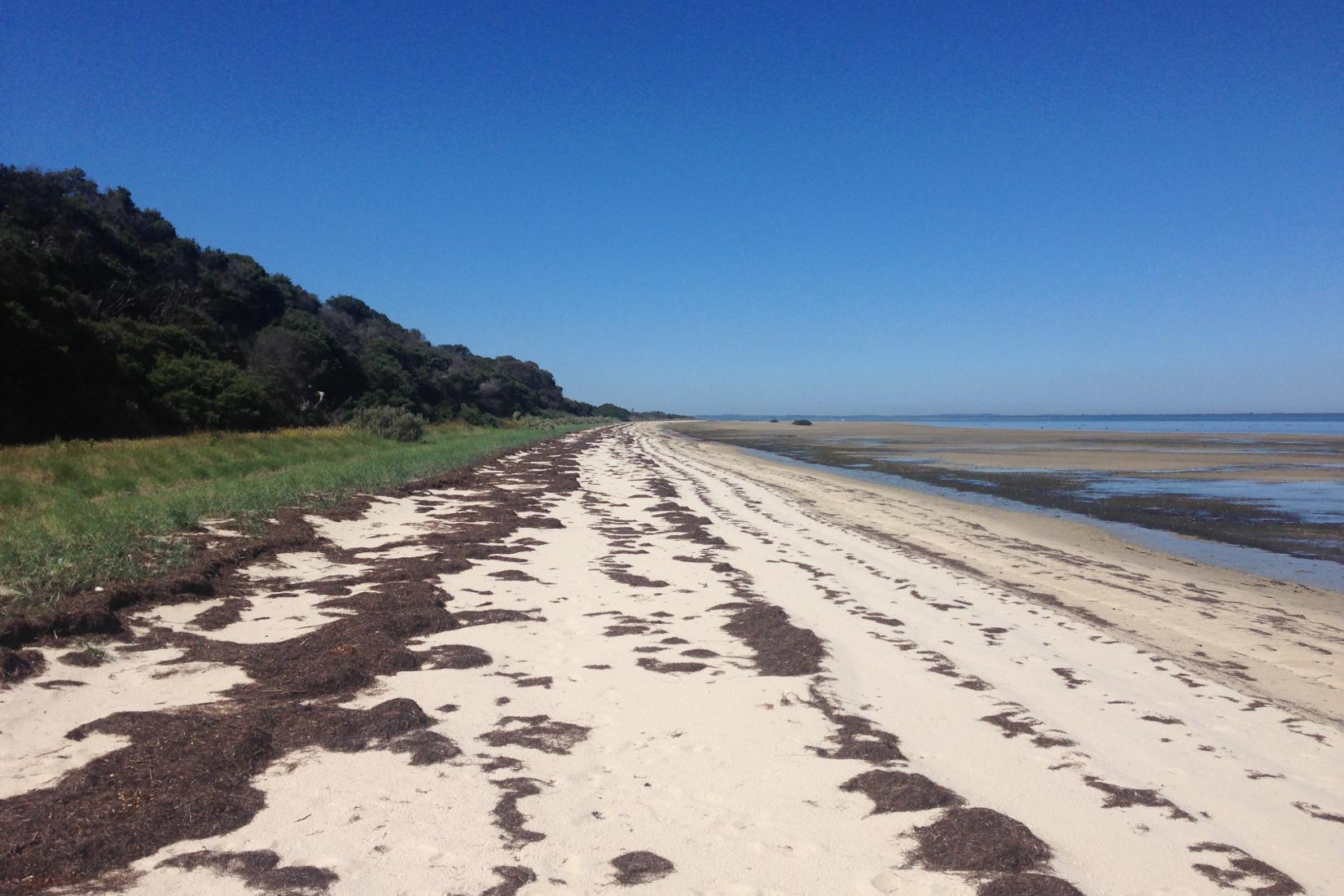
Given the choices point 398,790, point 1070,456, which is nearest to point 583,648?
point 398,790

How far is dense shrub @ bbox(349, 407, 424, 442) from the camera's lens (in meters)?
30.9

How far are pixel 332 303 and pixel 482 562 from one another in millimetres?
61778

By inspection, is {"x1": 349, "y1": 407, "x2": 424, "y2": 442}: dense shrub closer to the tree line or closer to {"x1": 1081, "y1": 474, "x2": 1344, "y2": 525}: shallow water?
the tree line

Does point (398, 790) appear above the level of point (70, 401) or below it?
below

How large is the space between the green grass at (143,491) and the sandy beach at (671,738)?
2.35ft

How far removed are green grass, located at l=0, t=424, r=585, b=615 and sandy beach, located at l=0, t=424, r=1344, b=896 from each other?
2.35 ft

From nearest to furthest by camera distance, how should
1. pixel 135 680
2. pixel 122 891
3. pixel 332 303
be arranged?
pixel 122 891 < pixel 135 680 < pixel 332 303

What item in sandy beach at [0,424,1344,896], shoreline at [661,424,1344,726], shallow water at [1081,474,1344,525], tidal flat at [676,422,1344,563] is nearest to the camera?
sandy beach at [0,424,1344,896]

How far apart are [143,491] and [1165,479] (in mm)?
25242

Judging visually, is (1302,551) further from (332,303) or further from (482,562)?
(332,303)

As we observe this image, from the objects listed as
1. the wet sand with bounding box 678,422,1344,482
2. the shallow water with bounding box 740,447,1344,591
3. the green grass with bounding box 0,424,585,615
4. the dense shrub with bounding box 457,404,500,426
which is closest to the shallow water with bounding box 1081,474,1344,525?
the wet sand with bounding box 678,422,1344,482

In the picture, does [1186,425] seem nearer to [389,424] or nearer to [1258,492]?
[1258,492]

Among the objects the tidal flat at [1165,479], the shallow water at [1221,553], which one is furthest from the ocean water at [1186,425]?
the shallow water at [1221,553]

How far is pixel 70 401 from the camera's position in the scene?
19.8 m
